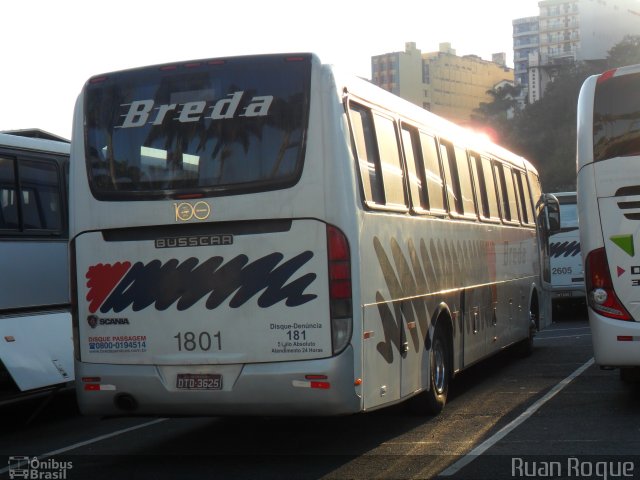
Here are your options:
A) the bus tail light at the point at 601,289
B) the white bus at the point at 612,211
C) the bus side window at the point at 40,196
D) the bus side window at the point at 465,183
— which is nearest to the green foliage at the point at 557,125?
the bus side window at the point at 465,183

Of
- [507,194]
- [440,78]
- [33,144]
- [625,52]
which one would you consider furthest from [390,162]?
[440,78]

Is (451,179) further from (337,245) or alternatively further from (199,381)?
(199,381)

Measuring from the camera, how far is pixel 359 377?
28.5ft

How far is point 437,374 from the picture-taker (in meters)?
11.4

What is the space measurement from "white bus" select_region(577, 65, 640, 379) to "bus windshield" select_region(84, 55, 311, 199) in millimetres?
3788

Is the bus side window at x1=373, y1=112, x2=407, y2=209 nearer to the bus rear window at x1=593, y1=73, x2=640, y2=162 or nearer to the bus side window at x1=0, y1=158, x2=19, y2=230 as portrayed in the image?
the bus rear window at x1=593, y1=73, x2=640, y2=162

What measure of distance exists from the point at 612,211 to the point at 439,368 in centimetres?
234

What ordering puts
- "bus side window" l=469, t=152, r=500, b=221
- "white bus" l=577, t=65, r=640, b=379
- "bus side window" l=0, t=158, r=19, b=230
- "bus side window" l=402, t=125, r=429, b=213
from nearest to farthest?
1. "bus side window" l=402, t=125, r=429, b=213
2. "white bus" l=577, t=65, r=640, b=379
3. "bus side window" l=0, t=158, r=19, b=230
4. "bus side window" l=469, t=152, r=500, b=221

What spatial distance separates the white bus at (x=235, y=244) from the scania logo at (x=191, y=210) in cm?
1

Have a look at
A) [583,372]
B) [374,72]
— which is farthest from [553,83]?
[583,372]

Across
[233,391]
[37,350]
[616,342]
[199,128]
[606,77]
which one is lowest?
[233,391]

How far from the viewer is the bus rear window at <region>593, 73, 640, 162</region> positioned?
11180mm

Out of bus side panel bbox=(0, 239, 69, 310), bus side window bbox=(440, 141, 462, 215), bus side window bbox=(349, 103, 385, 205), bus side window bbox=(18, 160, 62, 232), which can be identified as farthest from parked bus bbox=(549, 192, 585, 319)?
bus side window bbox=(349, 103, 385, 205)

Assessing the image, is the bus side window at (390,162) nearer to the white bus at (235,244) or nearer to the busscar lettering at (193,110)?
the white bus at (235,244)
